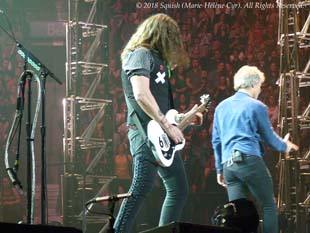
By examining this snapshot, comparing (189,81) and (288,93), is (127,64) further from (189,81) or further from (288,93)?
(189,81)

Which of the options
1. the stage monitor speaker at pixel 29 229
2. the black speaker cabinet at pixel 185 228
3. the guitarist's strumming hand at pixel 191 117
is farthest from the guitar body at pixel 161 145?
the stage monitor speaker at pixel 29 229

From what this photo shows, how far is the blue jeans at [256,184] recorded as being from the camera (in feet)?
12.0

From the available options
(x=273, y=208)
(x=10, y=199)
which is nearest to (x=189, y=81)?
(x=10, y=199)

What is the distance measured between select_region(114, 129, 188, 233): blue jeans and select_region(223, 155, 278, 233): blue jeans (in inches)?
17.5

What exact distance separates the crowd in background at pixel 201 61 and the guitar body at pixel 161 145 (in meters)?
2.82

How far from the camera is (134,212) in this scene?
10.7 ft

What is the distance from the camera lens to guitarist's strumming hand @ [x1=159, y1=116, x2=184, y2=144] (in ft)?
11.3

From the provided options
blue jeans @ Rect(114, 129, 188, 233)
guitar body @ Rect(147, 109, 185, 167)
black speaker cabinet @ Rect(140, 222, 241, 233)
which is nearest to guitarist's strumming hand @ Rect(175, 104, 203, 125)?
guitar body @ Rect(147, 109, 185, 167)

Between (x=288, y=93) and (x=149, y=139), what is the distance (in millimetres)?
2599

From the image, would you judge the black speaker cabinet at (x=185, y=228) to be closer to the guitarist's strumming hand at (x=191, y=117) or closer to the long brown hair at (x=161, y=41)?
the guitarist's strumming hand at (x=191, y=117)

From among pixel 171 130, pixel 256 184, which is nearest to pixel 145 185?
pixel 171 130

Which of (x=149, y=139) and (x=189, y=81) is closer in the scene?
(x=149, y=139)

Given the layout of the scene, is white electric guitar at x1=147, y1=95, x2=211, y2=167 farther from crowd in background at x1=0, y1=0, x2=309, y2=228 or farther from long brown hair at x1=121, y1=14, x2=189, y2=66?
crowd in background at x1=0, y1=0, x2=309, y2=228

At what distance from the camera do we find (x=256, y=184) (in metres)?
3.71
